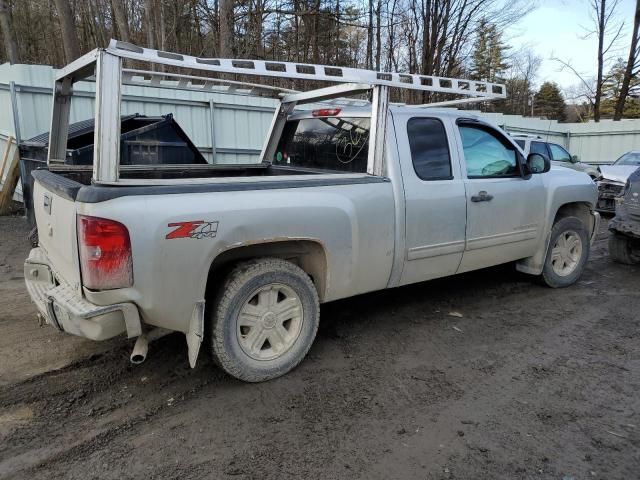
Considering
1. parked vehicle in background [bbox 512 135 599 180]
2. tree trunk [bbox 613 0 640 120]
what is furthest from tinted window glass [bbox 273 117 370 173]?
tree trunk [bbox 613 0 640 120]

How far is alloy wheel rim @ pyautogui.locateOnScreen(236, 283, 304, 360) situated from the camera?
3.34 metres

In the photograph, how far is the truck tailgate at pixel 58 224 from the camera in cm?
285

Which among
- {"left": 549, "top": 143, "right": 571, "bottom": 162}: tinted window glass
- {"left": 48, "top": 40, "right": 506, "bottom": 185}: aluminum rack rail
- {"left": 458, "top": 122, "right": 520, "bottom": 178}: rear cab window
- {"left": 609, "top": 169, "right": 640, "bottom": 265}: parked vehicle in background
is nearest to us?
{"left": 48, "top": 40, "right": 506, "bottom": 185}: aluminum rack rail

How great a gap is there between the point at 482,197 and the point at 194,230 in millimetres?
2786

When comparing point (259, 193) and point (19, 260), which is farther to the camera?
point (19, 260)

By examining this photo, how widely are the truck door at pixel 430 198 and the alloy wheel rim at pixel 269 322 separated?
3.60 feet

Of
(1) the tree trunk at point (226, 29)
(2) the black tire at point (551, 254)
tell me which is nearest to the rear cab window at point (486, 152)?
(2) the black tire at point (551, 254)

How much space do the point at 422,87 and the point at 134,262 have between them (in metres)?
2.68

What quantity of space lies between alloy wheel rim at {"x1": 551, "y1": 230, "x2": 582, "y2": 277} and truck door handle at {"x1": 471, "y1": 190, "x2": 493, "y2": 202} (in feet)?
4.82

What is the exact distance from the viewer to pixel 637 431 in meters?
2.90

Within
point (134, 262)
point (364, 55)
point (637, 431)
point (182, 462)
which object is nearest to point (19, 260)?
point (134, 262)

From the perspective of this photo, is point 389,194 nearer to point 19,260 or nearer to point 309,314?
point 309,314

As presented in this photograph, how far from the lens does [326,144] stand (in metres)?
4.50

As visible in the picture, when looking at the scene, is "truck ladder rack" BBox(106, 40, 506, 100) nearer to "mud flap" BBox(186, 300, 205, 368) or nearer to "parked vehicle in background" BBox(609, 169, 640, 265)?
"mud flap" BBox(186, 300, 205, 368)
